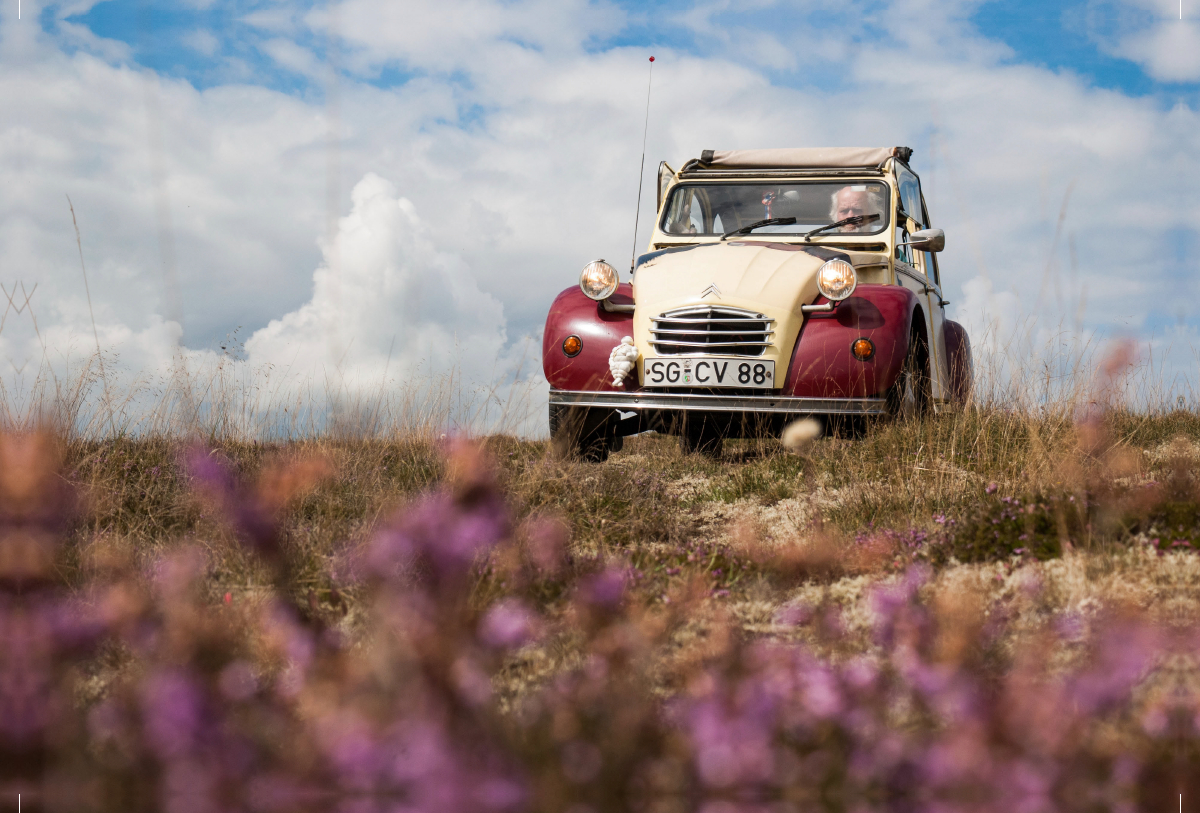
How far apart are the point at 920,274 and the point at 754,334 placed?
237cm

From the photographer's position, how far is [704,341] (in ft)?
16.9

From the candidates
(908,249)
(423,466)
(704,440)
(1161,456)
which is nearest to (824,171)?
(908,249)

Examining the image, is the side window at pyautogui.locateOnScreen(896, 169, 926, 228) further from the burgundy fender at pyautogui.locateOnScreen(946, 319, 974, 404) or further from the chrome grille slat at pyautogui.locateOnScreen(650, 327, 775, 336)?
the chrome grille slat at pyautogui.locateOnScreen(650, 327, 775, 336)

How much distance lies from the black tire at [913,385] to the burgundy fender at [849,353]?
0.13m

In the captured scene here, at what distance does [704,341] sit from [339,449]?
7.19ft

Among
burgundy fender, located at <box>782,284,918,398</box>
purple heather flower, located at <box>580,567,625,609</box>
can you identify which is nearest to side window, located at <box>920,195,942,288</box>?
burgundy fender, located at <box>782,284,918,398</box>

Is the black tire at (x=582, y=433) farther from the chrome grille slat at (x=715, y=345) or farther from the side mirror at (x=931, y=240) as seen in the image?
the side mirror at (x=931, y=240)

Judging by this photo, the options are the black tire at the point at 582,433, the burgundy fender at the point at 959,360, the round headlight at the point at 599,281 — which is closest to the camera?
the round headlight at the point at 599,281

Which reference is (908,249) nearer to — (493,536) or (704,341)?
(704,341)

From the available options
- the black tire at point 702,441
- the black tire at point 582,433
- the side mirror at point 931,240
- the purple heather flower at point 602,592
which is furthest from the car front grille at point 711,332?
the purple heather flower at point 602,592

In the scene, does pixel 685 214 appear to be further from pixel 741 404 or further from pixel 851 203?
pixel 741 404

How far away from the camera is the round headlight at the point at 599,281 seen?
5.43 meters

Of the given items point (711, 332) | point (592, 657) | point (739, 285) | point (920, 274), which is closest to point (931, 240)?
point (920, 274)

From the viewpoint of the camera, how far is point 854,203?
6.47 m
